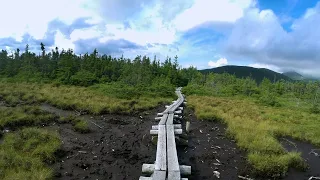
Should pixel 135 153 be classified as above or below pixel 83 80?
below

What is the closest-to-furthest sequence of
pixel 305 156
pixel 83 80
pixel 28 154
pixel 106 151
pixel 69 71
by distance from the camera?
1. pixel 28 154
2. pixel 106 151
3. pixel 305 156
4. pixel 83 80
5. pixel 69 71

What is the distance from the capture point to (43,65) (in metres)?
54.6

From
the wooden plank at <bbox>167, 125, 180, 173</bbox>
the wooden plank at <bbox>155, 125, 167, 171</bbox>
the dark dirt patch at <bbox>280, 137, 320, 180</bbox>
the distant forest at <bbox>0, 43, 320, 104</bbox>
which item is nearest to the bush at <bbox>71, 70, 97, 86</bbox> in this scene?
the distant forest at <bbox>0, 43, 320, 104</bbox>

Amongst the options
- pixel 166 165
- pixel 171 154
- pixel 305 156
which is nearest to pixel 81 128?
pixel 171 154

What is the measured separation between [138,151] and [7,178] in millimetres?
4951

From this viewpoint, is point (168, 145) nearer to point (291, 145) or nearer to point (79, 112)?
point (291, 145)

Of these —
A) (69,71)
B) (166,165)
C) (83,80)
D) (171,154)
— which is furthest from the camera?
(69,71)

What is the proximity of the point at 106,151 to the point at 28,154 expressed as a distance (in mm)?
2949

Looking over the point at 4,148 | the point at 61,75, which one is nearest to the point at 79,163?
the point at 4,148

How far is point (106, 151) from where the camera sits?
10703 millimetres

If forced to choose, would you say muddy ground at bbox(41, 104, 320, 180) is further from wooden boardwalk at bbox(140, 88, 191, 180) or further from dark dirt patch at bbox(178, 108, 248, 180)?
wooden boardwalk at bbox(140, 88, 191, 180)

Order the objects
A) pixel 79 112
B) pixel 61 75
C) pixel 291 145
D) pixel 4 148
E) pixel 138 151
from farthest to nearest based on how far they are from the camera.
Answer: pixel 61 75 < pixel 79 112 < pixel 291 145 < pixel 138 151 < pixel 4 148

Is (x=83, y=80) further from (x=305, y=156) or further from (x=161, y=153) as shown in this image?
(x=305, y=156)

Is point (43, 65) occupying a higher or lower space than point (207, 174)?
higher
